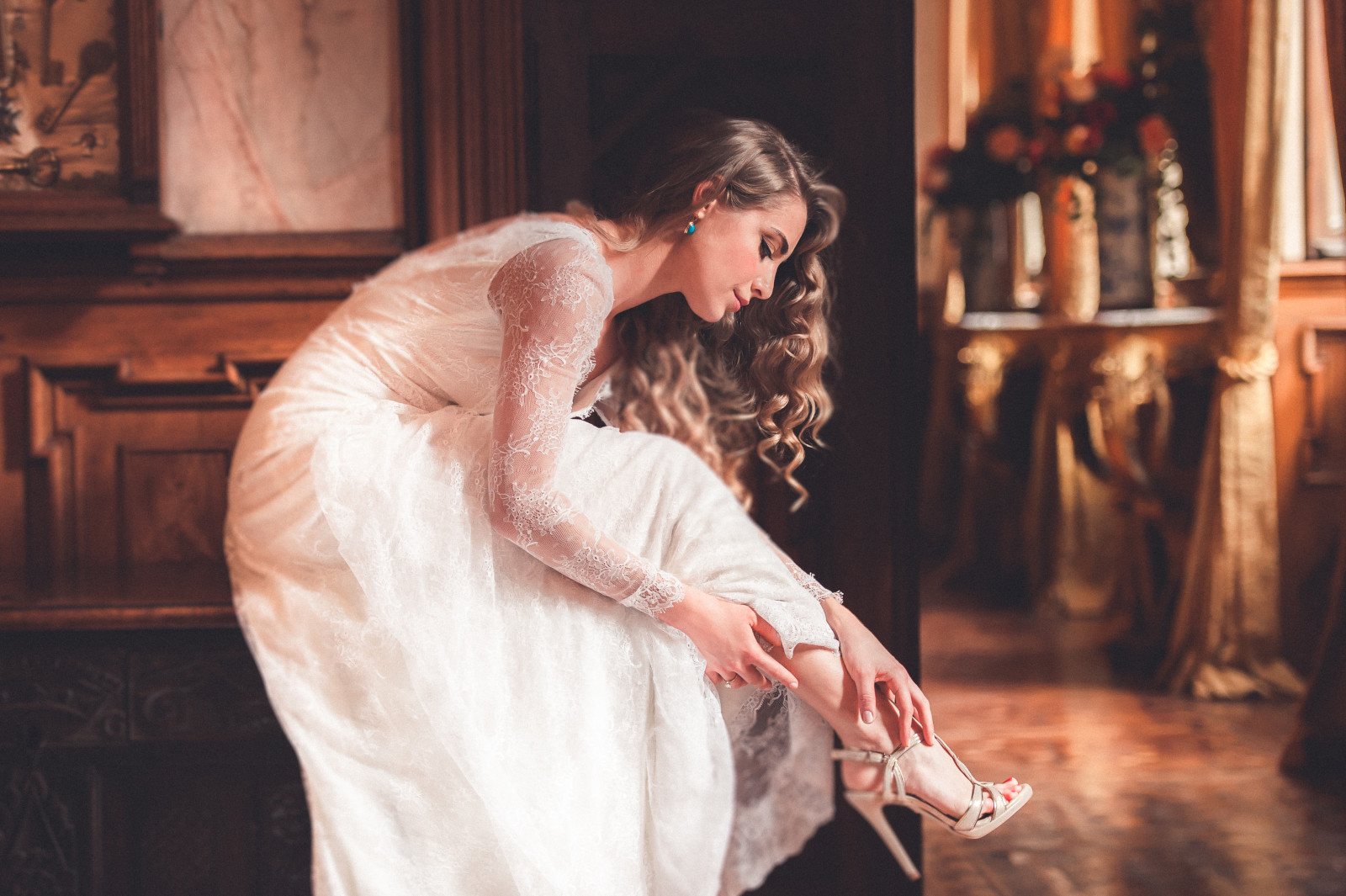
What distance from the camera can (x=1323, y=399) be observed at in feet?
9.31

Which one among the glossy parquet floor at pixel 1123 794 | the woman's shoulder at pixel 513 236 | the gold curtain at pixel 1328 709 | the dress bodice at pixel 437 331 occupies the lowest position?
the glossy parquet floor at pixel 1123 794

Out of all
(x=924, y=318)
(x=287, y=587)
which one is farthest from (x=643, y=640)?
(x=924, y=318)

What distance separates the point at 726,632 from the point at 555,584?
9.4 inches

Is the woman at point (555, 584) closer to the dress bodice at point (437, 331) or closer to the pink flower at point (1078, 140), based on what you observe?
the dress bodice at point (437, 331)

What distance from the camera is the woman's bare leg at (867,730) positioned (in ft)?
4.37

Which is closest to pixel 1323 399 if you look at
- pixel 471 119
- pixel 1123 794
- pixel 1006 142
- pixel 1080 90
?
pixel 1080 90

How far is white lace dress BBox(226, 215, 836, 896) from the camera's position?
1.27m

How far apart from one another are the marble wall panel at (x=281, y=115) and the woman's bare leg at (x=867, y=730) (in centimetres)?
116

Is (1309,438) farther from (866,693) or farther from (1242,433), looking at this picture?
(866,693)

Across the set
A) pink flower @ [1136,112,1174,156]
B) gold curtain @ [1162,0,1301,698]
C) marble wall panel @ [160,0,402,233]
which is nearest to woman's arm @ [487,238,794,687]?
marble wall panel @ [160,0,402,233]

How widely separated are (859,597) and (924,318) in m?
3.93

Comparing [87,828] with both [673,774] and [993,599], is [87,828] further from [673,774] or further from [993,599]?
[993,599]

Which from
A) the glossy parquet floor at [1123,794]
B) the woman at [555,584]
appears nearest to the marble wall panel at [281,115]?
the woman at [555,584]

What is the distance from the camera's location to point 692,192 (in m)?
1.32
